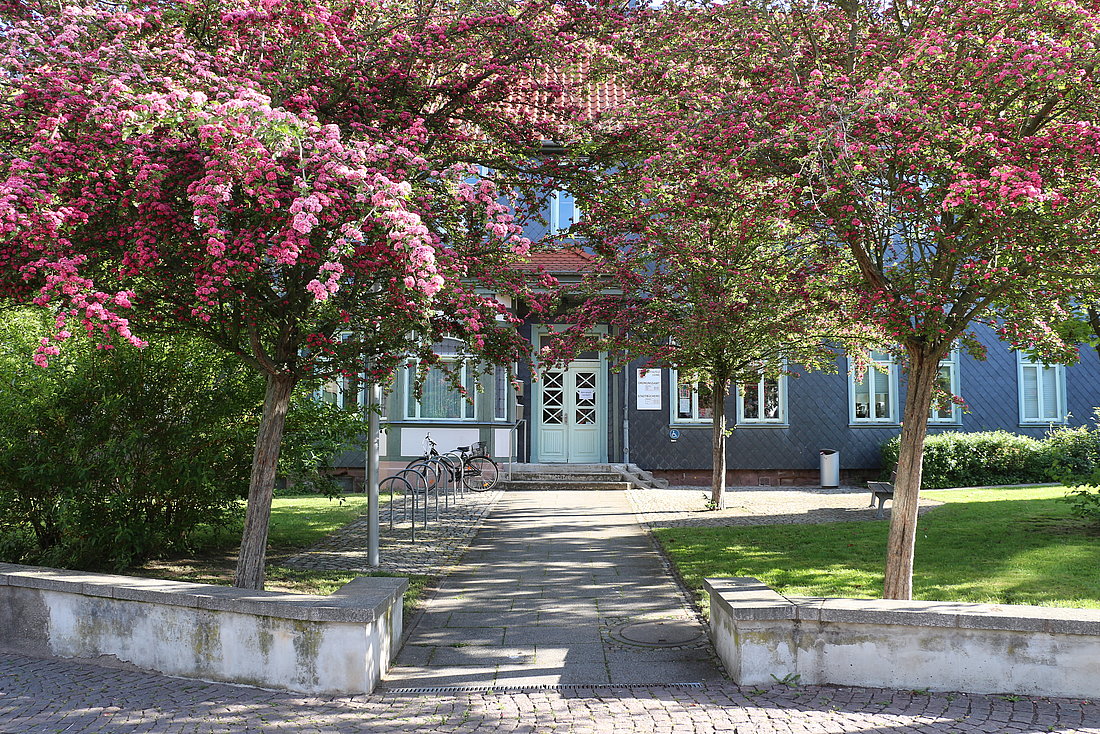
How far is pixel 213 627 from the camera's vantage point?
477 centimetres

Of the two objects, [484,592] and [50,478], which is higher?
[50,478]

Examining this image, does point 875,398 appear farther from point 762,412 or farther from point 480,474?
point 480,474

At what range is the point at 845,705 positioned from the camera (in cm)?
421

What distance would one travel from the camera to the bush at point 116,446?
7.25 metres

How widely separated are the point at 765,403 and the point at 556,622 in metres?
12.8

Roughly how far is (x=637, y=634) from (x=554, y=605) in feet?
3.50

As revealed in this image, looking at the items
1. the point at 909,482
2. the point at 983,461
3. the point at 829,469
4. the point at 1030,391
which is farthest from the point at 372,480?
the point at 1030,391

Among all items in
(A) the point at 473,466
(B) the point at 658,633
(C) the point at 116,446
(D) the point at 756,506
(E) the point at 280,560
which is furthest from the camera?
(A) the point at 473,466

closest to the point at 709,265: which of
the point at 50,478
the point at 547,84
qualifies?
the point at 547,84

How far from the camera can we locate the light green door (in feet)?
58.5

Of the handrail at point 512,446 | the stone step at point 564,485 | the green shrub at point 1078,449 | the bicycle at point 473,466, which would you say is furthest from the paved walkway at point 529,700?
the green shrub at point 1078,449

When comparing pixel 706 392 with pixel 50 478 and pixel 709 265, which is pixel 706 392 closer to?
pixel 709 265

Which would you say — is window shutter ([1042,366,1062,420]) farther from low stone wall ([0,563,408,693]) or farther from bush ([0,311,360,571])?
low stone wall ([0,563,408,693])

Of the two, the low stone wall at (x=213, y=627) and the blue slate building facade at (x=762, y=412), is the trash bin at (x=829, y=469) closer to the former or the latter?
the blue slate building facade at (x=762, y=412)
